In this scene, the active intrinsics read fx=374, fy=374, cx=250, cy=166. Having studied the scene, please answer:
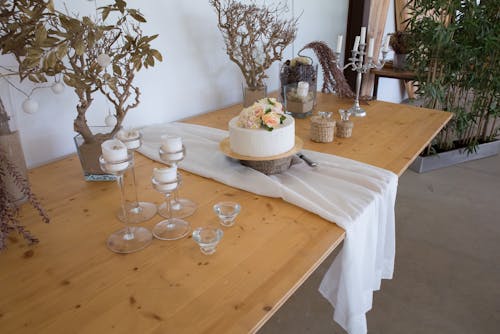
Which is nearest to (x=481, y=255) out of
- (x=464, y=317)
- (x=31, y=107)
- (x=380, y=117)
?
(x=464, y=317)

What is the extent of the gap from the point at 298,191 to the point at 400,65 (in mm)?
2464

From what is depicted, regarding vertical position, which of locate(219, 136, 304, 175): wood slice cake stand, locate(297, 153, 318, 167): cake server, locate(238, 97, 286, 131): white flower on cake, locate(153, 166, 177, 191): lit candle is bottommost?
locate(297, 153, 318, 167): cake server

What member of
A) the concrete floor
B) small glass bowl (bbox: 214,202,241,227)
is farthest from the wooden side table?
small glass bowl (bbox: 214,202,241,227)

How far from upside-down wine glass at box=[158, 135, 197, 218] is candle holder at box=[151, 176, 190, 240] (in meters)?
0.02

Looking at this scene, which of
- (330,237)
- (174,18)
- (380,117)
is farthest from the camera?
(380,117)

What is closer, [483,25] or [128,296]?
[128,296]

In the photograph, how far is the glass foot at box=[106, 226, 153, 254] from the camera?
85cm

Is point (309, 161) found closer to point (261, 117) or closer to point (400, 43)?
point (261, 117)

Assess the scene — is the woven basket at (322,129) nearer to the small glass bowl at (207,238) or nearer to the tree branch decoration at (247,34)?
the tree branch decoration at (247,34)

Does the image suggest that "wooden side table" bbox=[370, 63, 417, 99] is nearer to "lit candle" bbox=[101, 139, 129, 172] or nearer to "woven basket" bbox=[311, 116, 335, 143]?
"woven basket" bbox=[311, 116, 335, 143]

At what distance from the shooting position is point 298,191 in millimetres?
1042

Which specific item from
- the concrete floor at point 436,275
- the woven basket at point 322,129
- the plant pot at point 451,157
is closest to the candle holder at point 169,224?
the woven basket at point 322,129

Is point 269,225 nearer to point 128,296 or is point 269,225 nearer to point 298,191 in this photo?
point 298,191

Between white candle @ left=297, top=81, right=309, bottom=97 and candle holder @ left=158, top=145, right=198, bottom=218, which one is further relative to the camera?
white candle @ left=297, top=81, right=309, bottom=97
